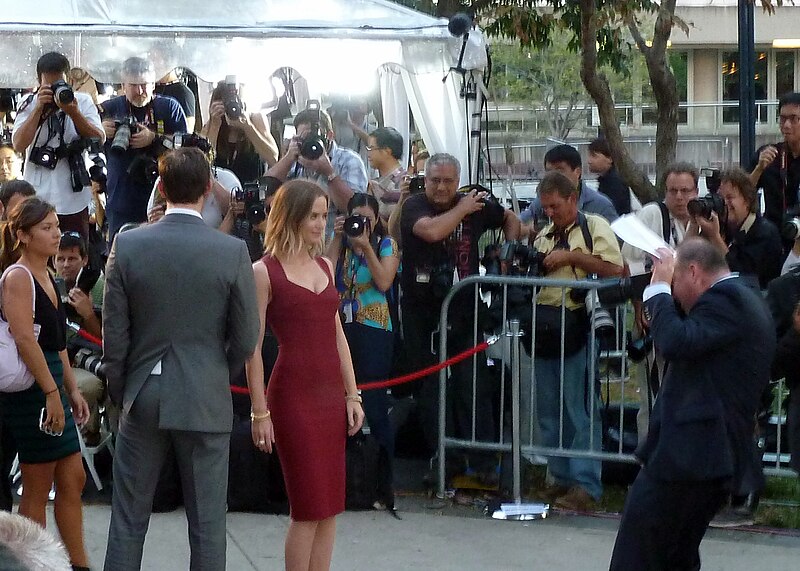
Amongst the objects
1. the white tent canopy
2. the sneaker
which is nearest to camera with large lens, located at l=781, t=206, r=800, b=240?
the sneaker

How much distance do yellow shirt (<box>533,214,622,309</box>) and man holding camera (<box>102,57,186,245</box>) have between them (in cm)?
264

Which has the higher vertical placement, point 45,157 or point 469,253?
point 45,157

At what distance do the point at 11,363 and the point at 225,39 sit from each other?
394 centimetres

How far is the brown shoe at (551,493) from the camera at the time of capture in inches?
272

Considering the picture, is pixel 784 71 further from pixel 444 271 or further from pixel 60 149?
pixel 444 271

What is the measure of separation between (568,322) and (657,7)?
10.3m

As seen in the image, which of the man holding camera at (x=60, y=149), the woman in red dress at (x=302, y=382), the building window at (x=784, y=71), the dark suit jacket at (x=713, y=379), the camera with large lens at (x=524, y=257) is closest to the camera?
the dark suit jacket at (x=713, y=379)

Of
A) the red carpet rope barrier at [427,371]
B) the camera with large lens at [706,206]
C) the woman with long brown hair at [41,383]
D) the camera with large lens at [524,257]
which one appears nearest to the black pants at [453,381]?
the red carpet rope barrier at [427,371]

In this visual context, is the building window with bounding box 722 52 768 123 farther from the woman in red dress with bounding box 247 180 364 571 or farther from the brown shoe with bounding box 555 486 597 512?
the woman in red dress with bounding box 247 180 364 571

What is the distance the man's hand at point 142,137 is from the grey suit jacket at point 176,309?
3.53 m

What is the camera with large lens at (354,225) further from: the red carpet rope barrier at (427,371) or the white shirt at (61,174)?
the white shirt at (61,174)

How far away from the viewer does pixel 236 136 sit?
8648 millimetres

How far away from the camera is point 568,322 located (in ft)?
22.0

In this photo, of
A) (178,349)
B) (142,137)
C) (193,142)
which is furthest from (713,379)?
(142,137)
